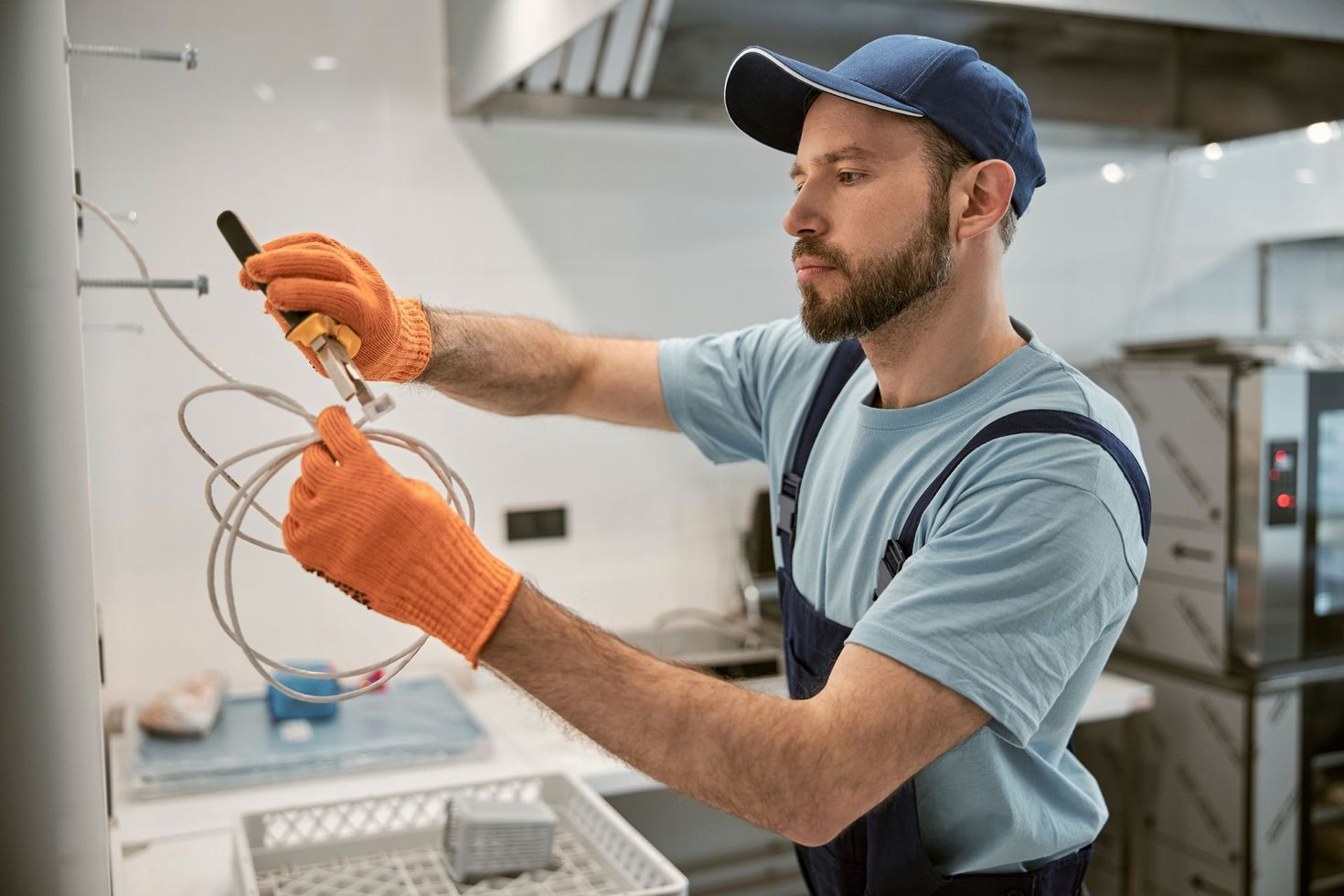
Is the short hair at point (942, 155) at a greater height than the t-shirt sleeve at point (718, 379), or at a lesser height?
greater

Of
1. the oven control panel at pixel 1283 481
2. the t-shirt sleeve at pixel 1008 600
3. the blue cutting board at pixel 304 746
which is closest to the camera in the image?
the t-shirt sleeve at pixel 1008 600

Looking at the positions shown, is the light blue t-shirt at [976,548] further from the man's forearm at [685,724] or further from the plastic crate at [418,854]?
the plastic crate at [418,854]

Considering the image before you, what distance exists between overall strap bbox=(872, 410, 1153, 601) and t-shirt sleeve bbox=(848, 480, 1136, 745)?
6 cm

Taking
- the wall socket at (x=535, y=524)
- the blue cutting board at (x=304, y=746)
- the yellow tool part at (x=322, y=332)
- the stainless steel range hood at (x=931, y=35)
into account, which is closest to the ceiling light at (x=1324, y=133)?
the stainless steel range hood at (x=931, y=35)

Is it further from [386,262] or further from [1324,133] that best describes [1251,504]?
[386,262]

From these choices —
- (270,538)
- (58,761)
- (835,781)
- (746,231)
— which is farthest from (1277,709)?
(58,761)

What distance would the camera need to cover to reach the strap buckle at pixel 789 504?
1.28 meters

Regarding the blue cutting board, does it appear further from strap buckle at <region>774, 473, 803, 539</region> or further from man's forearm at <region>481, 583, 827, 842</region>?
man's forearm at <region>481, 583, 827, 842</region>

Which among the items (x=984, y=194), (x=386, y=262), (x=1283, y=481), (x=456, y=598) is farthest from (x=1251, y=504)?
(x=456, y=598)

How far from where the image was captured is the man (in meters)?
0.85

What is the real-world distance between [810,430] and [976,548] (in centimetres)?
38

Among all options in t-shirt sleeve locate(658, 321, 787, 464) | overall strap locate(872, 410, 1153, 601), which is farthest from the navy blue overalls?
t-shirt sleeve locate(658, 321, 787, 464)

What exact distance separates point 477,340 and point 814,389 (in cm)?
37

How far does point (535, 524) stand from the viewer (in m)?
2.30
